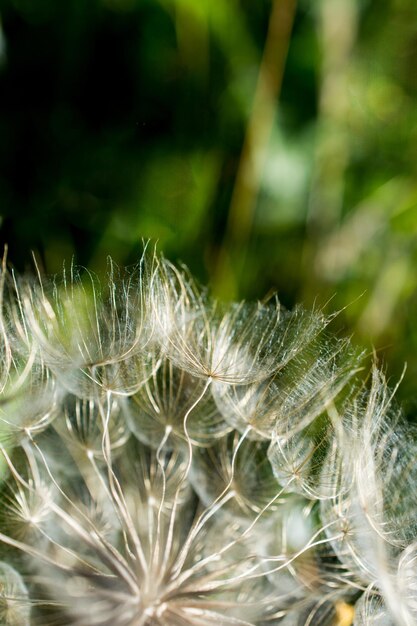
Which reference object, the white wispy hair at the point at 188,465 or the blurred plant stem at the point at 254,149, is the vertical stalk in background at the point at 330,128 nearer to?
the blurred plant stem at the point at 254,149

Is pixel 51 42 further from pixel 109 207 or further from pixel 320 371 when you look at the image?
pixel 320 371

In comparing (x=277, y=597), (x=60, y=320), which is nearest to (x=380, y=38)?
(x=60, y=320)

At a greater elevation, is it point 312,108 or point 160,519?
point 312,108

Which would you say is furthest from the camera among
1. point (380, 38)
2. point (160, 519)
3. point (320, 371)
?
point (380, 38)

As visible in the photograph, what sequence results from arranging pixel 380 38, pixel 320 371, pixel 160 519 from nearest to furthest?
pixel 320 371
pixel 160 519
pixel 380 38

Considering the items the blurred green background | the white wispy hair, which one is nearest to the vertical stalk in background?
the blurred green background

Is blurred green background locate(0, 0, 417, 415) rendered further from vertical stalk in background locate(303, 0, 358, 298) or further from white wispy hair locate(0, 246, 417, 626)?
white wispy hair locate(0, 246, 417, 626)

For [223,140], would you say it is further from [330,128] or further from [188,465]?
[188,465]
